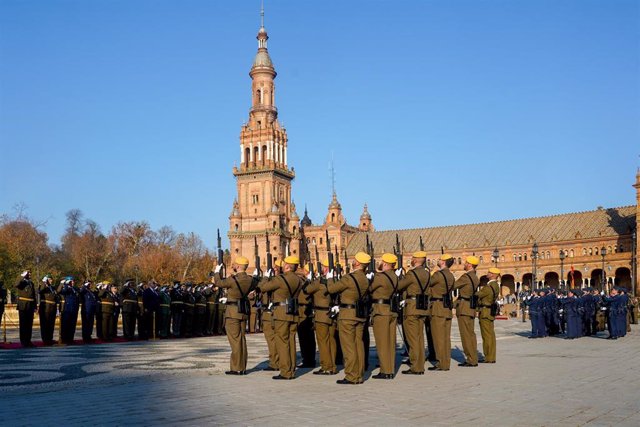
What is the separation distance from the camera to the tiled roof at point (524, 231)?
96812 mm

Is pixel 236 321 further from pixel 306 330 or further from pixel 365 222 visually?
pixel 365 222

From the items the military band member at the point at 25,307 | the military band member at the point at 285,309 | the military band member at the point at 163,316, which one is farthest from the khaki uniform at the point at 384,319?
the military band member at the point at 163,316

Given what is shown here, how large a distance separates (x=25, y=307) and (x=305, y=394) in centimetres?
1277

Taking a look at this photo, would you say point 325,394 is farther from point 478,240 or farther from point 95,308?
point 478,240

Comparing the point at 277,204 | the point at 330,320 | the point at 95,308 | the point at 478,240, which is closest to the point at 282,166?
the point at 277,204

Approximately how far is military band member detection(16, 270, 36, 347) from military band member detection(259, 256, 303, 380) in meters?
9.95

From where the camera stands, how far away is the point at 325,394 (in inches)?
430

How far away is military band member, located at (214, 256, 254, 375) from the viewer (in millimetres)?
13492

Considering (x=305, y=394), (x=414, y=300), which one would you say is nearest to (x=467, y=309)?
(x=414, y=300)

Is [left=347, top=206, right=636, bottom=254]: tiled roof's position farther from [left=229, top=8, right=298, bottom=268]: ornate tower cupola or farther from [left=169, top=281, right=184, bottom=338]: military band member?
[left=169, top=281, right=184, bottom=338]: military band member

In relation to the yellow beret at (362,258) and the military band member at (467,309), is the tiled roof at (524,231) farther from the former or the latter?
the yellow beret at (362,258)

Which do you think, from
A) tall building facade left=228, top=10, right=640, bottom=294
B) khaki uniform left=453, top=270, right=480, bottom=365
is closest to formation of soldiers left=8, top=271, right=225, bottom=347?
khaki uniform left=453, top=270, right=480, bottom=365

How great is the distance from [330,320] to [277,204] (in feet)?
322

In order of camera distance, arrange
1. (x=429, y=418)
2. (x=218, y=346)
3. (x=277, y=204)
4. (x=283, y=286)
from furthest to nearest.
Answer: (x=277, y=204) → (x=218, y=346) → (x=283, y=286) → (x=429, y=418)
